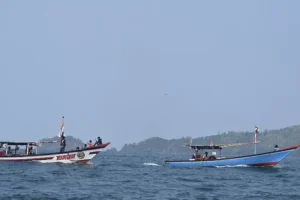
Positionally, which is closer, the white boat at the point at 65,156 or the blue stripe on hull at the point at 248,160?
the white boat at the point at 65,156

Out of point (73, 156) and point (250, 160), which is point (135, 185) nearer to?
point (73, 156)

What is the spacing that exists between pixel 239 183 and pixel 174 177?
8.66 m

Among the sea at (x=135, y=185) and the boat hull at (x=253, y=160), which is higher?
the boat hull at (x=253, y=160)

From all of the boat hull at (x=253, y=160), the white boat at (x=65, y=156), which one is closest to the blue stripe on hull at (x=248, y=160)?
the boat hull at (x=253, y=160)

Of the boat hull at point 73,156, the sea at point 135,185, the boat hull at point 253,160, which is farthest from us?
the boat hull at point 253,160

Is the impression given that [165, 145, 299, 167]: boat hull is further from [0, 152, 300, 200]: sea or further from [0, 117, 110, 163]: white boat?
[0, 117, 110, 163]: white boat

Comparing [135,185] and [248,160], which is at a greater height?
[248,160]

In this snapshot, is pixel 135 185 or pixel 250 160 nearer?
pixel 135 185

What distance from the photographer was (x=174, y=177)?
58875mm

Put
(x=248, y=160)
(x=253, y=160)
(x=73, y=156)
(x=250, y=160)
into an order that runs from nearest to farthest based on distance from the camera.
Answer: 1. (x=73, y=156)
2. (x=253, y=160)
3. (x=250, y=160)
4. (x=248, y=160)

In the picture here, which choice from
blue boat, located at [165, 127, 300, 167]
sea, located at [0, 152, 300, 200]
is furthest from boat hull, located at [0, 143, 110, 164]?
blue boat, located at [165, 127, 300, 167]

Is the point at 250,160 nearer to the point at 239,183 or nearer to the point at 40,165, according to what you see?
the point at 239,183

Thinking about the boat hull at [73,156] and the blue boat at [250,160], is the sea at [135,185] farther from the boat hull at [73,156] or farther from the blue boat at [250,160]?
the blue boat at [250,160]

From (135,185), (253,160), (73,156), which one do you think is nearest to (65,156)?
(73,156)
